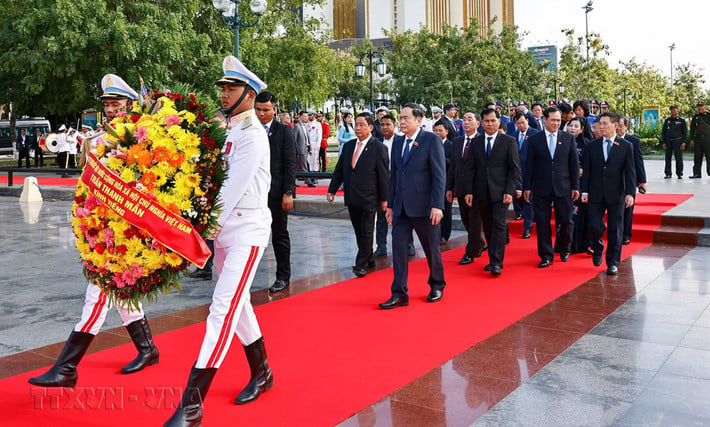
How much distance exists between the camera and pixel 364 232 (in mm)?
8070

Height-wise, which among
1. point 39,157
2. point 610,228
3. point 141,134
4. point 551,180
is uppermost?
point 39,157

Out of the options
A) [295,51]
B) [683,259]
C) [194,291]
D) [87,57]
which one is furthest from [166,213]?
[295,51]

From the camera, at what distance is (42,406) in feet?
13.5

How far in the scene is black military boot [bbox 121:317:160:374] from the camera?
4.68 metres

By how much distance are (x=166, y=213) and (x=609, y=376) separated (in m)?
2.95

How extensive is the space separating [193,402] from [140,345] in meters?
1.18

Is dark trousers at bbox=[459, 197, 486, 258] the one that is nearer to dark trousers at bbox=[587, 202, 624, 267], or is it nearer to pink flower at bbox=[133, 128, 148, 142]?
dark trousers at bbox=[587, 202, 624, 267]

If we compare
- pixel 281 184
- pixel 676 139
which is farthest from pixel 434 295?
pixel 676 139

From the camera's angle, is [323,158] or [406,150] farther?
[323,158]

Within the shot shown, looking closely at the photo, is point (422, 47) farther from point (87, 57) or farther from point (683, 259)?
point (683, 259)

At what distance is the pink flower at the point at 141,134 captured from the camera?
3.81m

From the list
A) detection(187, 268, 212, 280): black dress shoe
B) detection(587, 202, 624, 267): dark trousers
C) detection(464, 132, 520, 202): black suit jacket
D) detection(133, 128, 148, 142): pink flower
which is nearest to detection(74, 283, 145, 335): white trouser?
detection(133, 128, 148, 142): pink flower

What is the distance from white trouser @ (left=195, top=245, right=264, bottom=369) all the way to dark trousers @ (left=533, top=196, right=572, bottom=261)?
523 cm

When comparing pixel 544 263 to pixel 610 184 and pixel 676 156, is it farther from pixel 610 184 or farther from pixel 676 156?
pixel 676 156
